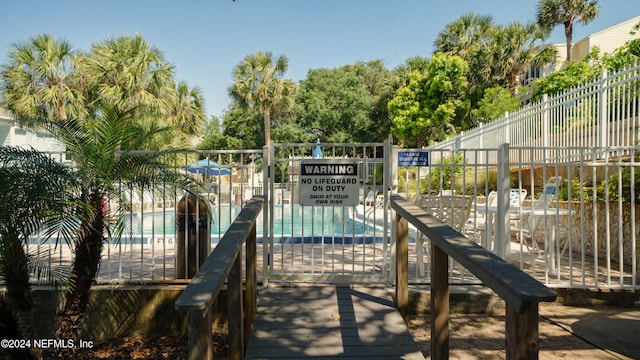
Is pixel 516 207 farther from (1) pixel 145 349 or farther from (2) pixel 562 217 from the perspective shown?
(1) pixel 145 349

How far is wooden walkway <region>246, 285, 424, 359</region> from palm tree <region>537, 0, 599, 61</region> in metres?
29.2

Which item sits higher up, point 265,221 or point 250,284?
point 265,221

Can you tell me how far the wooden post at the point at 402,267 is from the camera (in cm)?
434

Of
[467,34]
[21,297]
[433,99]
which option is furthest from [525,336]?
[467,34]

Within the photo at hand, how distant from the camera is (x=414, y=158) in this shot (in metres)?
4.84

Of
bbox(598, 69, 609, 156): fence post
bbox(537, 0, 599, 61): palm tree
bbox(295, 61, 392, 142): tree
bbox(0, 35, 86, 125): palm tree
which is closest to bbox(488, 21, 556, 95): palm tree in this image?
bbox(537, 0, 599, 61): palm tree

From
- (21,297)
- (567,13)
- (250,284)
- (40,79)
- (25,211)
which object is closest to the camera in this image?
(25,211)

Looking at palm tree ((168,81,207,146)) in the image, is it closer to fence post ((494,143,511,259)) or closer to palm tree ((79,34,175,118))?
palm tree ((79,34,175,118))

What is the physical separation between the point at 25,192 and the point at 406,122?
2627 cm

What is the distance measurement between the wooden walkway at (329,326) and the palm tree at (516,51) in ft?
88.6

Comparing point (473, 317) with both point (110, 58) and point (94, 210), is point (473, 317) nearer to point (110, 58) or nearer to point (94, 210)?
point (94, 210)

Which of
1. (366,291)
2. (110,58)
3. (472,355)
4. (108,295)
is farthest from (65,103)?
(472,355)

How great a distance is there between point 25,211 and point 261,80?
2686 centimetres

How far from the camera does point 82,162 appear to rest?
4.23m
